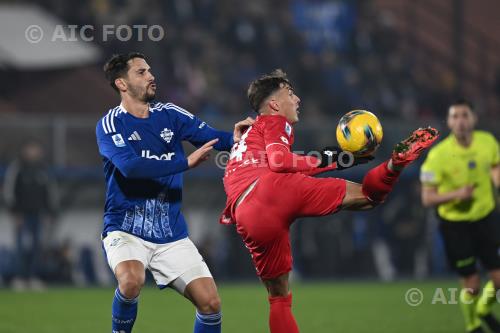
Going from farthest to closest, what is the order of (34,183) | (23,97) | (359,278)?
(23,97) < (359,278) < (34,183)

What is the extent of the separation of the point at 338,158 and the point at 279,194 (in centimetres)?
45

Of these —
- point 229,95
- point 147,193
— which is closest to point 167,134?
point 147,193

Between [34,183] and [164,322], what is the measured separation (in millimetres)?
5217

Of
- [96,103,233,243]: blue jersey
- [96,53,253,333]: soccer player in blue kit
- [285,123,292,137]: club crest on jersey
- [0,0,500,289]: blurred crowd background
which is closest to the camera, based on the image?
[96,53,253,333]: soccer player in blue kit

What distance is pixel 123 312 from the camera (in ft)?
20.9

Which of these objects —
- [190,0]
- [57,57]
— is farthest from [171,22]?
[57,57]

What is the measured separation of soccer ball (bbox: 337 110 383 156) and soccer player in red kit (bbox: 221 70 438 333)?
0.63 ft

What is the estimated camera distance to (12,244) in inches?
579

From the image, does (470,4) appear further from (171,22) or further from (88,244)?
(88,244)

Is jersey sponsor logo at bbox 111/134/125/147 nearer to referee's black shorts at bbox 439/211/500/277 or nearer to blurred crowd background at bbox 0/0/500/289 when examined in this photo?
referee's black shorts at bbox 439/211/500/277

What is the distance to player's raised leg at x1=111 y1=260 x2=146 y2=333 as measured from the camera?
6258 mm

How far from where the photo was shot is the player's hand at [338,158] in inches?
250

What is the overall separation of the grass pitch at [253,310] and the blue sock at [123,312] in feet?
8.47

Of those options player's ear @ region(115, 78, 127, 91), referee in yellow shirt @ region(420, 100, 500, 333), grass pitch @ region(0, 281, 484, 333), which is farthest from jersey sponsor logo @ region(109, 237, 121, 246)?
referee in yellow shirt @ region(420, 100, 500, 333)
